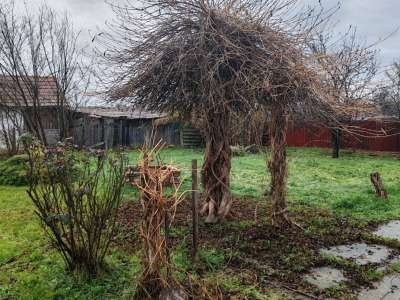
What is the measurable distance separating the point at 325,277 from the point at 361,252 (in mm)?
1063

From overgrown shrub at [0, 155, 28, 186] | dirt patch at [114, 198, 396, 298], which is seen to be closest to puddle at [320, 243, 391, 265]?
dirt patch at [114, 198, 396, 298]

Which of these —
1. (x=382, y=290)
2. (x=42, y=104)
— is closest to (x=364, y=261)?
(x=382, y=290)

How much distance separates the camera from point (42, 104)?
53.2ft

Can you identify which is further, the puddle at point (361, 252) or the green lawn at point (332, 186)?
the green lawn at point (332, 186)

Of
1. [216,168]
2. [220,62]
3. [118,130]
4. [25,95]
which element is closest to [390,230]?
[216,168]

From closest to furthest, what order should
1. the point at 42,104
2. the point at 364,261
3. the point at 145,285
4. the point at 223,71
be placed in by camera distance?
the point at 145,285 < the point at 364,261 < the point at 223,71 < the point at 42,104

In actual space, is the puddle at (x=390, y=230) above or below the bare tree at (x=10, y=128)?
below

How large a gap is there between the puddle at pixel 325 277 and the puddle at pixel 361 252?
49cm

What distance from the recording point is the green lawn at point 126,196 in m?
3.48

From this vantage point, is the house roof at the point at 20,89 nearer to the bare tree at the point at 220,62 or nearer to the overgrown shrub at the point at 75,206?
the bare tree at the point at 220,62

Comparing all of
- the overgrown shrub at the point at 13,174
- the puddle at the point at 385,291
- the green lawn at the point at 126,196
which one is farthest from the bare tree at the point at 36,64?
the puddle at the point at 385,291

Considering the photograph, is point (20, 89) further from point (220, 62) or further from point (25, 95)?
point (220, 62)

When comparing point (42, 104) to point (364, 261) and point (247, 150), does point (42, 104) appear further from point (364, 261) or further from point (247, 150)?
point (364, 261)

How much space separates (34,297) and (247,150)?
15.3 metres
